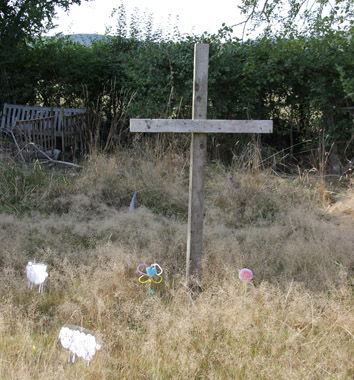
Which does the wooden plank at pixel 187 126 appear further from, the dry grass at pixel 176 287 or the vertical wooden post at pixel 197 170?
the dry grass at pixel 176 287

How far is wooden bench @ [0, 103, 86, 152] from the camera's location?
718 cm

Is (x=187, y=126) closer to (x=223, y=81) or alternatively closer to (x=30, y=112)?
(x=223, y=81)

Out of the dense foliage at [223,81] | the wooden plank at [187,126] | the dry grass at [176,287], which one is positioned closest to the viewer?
the dry grass at [176,287]

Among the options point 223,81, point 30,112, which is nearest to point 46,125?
point 30,112

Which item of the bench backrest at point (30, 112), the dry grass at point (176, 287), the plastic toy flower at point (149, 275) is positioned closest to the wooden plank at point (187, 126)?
the plastic toy flower at point (149, 275)

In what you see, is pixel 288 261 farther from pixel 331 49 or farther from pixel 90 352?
pixel 331 49

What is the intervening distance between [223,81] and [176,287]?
16.7 ft

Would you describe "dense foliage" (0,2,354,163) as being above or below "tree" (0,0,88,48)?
below

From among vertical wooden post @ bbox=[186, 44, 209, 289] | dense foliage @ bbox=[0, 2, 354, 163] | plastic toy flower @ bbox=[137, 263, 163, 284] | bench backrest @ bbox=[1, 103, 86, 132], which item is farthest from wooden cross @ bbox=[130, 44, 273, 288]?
bench backrest @ bbox=[1, 103, 86, 132]

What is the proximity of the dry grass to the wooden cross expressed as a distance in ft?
1.03

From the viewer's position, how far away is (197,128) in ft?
9.59

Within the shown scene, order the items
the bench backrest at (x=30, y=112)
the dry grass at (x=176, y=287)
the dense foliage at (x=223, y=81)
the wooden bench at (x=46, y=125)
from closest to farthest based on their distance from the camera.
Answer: the dry grass at (x=176, y=287) → the dense foliage at (x=223, y=81) → the wooden bench at (x=46, y=125) → the bench backrest at (x=30, y=112)

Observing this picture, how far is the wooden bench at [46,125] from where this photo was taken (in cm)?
718

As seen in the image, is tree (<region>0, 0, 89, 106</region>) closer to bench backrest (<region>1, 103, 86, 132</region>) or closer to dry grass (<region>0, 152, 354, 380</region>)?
bench backrest (<region>1, 103, 86, 132</region>)
